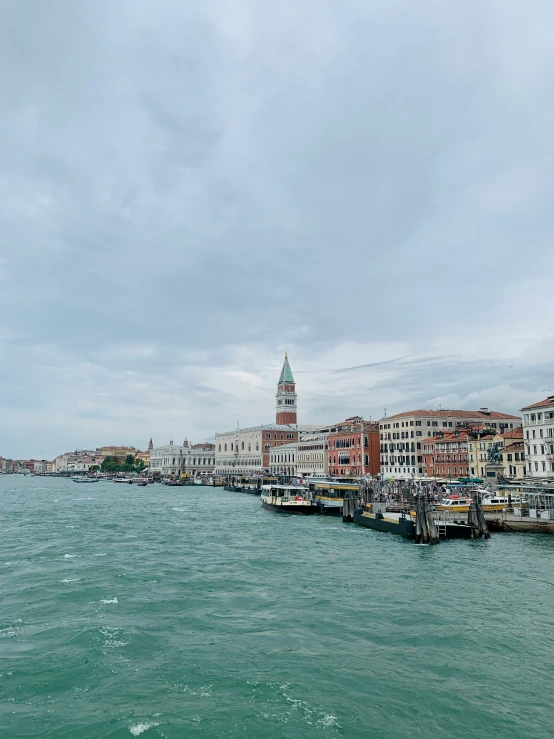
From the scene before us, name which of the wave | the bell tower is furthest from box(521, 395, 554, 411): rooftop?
the bell tower

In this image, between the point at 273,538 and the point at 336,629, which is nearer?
the point at 336,629

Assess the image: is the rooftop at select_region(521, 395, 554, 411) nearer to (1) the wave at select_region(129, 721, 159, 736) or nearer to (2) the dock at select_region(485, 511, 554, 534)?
(2) the dock at select_region(485, 511, 554, 534)

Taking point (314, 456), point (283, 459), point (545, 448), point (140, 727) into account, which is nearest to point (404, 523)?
point (140, 727)

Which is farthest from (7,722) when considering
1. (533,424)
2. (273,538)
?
(533,424)

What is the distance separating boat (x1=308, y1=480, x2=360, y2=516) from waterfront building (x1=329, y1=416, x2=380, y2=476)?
40.4ft

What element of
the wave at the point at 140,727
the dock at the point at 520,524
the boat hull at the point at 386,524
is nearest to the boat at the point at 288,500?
the boat hull at the point at 386,524

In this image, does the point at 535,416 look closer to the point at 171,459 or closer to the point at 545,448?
the point at 545,448

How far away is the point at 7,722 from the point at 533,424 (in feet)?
176

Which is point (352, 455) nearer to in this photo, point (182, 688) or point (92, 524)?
point (92, 524)

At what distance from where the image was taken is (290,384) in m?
140

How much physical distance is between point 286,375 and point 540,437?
90502 millimetres

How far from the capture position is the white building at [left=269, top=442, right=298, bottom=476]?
352 ft

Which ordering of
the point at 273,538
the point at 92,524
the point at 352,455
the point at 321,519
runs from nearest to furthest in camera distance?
the point at 273,538, the point at 92,524, the point at 321,519, the point at 352,455

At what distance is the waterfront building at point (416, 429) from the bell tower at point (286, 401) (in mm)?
56443
